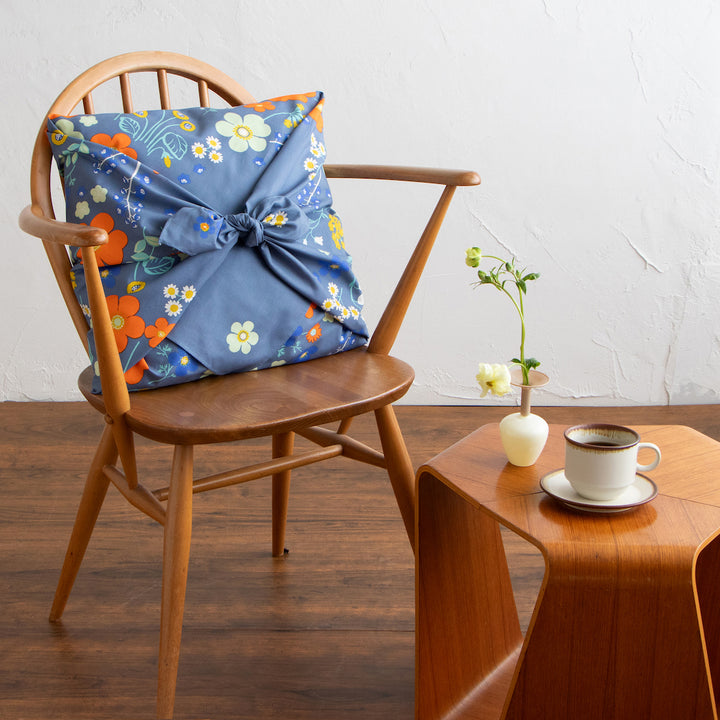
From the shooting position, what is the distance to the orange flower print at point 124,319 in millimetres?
1106

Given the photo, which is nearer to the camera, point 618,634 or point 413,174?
point 618,634

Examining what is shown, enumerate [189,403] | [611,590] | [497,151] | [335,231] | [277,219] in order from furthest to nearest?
[497,151]
[335,231]
[277,219]
[189,403]
[611,590]

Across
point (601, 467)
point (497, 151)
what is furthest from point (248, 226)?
point (497, 151)

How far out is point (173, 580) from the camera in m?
1.02

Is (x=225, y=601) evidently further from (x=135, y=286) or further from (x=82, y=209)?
(x=82, y=209)

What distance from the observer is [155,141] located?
3.83ft

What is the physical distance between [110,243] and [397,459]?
0.49m

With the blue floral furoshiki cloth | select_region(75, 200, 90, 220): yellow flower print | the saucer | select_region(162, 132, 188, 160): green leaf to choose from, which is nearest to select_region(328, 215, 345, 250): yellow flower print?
the blue floral furoshiki cloth

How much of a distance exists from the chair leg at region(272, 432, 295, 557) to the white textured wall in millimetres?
839

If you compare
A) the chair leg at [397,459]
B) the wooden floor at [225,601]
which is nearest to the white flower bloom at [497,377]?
the chair leg at [397,459]

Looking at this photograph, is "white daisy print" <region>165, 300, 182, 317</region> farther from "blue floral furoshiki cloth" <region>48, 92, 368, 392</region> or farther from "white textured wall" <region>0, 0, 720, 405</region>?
"white textured wall" <region>0, 0, 720, 405</region>

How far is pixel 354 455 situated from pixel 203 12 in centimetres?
122

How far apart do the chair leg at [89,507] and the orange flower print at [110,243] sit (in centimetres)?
23

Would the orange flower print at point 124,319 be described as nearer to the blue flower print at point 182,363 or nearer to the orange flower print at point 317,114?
the blue flower print at point 182,363
